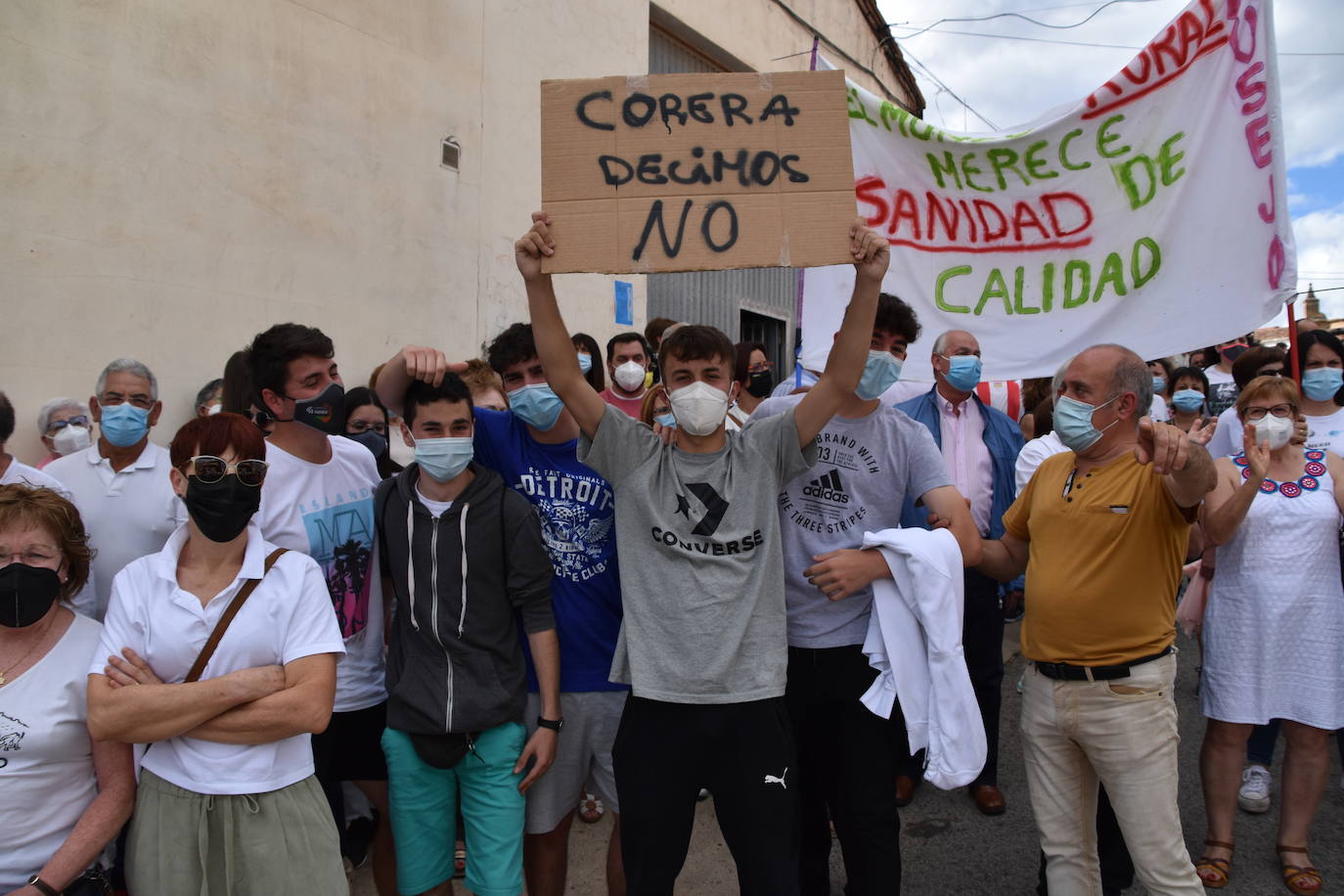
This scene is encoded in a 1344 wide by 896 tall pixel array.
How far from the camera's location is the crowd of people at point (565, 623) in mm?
2342

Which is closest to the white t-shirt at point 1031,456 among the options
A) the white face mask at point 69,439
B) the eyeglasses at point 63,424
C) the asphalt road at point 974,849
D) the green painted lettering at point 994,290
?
the green painted lettering at point 994,290

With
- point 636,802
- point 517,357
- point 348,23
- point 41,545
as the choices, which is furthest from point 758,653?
point 348,23

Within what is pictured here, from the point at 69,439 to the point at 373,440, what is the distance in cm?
180

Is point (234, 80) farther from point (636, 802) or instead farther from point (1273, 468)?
point (1273, 468)

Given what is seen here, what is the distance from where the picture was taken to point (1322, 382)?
3.98 m

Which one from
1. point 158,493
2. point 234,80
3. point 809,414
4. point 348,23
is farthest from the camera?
point 348,23

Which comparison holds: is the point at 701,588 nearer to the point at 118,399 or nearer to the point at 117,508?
the point at 117,508

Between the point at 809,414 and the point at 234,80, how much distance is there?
4.95m

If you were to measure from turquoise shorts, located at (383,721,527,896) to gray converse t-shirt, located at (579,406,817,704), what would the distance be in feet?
1.59

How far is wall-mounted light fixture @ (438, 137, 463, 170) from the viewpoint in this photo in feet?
23.5

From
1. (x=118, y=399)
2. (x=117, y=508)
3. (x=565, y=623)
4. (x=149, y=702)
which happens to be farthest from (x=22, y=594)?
(x=565, y=623)

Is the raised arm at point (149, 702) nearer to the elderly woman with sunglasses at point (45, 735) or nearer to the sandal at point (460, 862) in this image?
the elderly woman with sunglasses at point (45, 735)

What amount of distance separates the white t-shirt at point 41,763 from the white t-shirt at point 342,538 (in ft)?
2.21

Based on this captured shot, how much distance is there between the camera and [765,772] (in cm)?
246
